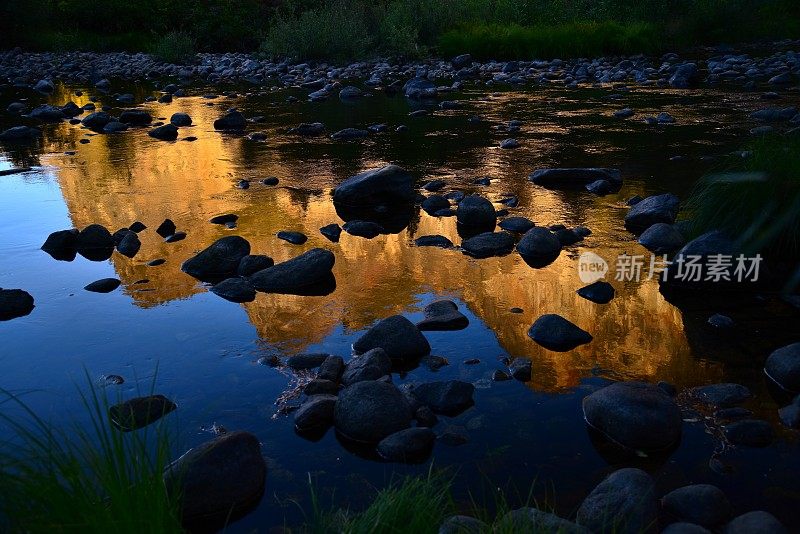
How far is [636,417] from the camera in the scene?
3.37 metres

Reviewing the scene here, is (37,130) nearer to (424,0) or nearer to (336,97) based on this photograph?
(336,97)

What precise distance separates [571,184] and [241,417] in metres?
5.06

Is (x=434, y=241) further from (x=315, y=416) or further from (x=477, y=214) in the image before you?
(x=315, y=416)

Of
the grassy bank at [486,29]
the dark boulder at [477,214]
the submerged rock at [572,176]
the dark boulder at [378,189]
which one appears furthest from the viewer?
the grassy bank at [486,29]

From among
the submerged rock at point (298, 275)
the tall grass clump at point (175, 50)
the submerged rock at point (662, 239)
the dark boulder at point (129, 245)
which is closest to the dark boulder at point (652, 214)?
the submerged rock at point (662, 239)

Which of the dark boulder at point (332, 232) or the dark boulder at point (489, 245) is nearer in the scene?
the dark boulder at point (489, 245)

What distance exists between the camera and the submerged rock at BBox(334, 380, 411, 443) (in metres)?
3.44

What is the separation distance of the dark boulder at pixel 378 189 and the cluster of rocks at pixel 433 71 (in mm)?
8155

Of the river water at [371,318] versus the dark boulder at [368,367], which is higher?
the dark boulder at [368,367]

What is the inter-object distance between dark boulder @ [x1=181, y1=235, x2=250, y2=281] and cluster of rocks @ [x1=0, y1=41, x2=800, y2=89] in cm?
1008

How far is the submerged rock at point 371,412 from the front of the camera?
344cm

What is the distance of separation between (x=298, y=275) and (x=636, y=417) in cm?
269

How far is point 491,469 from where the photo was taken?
127 inches

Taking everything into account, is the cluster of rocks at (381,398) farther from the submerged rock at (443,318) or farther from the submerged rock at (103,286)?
the submerged rock at (103,286)
